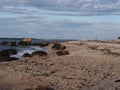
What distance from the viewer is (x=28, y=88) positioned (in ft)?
43.8

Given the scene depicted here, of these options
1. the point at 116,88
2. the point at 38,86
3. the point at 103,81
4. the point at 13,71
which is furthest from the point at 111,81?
the point at 13,71

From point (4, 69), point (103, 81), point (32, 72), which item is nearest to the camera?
point (103, 81)

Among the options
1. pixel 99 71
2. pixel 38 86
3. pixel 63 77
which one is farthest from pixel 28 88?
pixel 99 71

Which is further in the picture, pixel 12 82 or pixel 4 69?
pixel 4 69

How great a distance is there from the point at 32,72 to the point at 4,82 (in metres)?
2.65

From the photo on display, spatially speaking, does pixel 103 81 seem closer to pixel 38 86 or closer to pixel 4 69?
pixel 38 86

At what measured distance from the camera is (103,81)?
1538cm

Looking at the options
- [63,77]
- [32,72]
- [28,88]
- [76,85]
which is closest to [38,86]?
[28,88]

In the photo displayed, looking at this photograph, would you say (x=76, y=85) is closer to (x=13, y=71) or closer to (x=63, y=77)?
(x=63, y=77)

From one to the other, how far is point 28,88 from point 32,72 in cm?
394

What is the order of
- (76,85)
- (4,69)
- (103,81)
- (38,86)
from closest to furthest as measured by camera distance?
(38,86)
(76,85)
(103,81)
(4,69)

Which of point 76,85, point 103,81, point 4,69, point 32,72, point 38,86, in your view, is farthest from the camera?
point 4,69

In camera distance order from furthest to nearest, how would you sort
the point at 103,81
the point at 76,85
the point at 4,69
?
the point at 4,69
the point at 103,81
the point at 76,85

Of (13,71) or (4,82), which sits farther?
(13,71)
